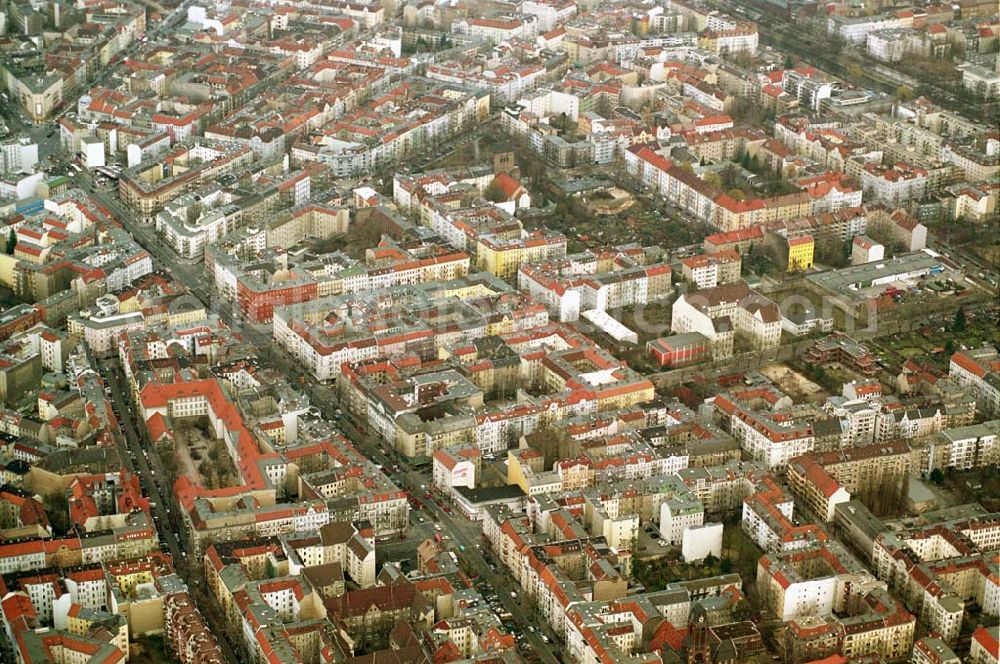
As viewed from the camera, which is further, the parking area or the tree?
the tree

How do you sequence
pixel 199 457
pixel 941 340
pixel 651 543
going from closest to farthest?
pixel 651 543, pixel 199 457, pixel 941 340

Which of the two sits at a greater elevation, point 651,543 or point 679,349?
point 679,349

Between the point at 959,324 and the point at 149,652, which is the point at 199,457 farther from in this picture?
the point at 959,324

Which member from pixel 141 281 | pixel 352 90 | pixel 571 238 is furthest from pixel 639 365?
pixel 352 90

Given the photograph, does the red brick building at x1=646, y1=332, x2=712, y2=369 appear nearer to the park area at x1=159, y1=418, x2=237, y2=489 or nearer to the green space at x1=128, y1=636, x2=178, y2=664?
the park area at x1=159, y1=418, x2=237, y2=489

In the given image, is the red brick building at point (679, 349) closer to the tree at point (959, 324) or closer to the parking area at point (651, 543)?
the tree at point (959, 324)

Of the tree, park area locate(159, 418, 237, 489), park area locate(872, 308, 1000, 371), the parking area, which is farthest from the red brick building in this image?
park area locate(159, 418, 237, 489)

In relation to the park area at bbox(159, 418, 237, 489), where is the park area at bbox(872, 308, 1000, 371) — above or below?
below

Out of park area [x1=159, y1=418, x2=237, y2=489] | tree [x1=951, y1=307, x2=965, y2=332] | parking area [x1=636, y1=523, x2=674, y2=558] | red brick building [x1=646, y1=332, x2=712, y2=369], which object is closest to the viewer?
parking area [x1=636, y1=523, x2=674, y2=558]

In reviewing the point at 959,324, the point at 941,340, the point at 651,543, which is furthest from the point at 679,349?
the point at 651,543

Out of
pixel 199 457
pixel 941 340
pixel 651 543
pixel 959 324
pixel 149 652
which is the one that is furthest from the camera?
pixel 959 324

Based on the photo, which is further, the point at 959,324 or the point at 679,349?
the point at 959,324

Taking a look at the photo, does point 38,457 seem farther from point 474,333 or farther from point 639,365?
point 639,365
